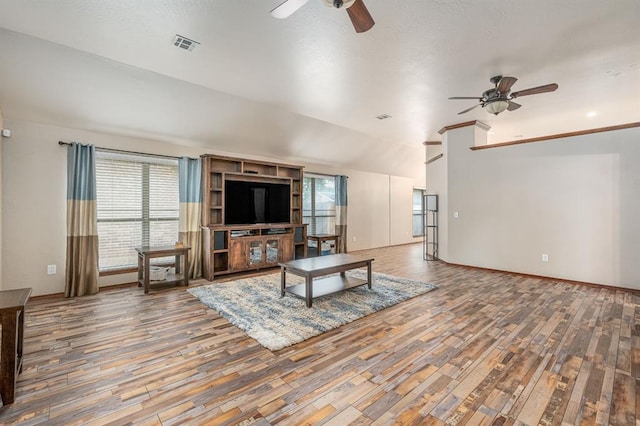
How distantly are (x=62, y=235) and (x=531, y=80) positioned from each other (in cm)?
676

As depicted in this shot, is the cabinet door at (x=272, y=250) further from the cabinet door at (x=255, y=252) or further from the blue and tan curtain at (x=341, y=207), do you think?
the blue and tan curtain at (x=341, y=207)

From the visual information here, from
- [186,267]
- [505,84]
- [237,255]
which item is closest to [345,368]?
[186,267]

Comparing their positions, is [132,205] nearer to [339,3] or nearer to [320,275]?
[320,275]

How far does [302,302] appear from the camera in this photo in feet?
12.0

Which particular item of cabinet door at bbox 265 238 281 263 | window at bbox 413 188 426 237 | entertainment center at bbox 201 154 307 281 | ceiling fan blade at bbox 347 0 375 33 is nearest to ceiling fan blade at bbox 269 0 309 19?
ceiling fan blade at bbox 347 0 375 33

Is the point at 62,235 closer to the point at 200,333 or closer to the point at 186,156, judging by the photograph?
the point at 186,156

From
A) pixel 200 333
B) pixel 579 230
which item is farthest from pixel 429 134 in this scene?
pixel 200 333

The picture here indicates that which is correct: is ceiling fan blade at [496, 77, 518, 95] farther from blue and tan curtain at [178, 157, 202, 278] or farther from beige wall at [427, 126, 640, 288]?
blue and tan curtain at [178, 157, 202, 278]

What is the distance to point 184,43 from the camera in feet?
9.57

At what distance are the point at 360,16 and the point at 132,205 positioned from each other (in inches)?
176

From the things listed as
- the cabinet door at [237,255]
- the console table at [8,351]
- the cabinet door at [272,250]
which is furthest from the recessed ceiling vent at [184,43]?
the cabinet door at [272,250]

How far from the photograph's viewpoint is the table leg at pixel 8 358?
70.4 inches

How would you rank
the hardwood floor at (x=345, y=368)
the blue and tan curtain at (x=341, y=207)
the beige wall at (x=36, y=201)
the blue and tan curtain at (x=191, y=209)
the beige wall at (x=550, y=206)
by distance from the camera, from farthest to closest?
the blue and tan curtain at (x=341, y=207)
the blue and tan curtain at (x=191, y=209)
the beige wall at (x=550, y=206)
the beige wall at (x=36, y=201)
the hardwood floor at (x=345, y=368)

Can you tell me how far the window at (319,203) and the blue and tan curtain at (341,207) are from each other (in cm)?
19
